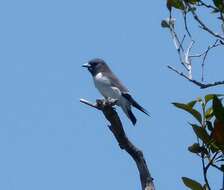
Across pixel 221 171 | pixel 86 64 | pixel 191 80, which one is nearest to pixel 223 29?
pixel 191 80

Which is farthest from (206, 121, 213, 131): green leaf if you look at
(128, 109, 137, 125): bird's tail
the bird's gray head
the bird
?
the bird's gray head

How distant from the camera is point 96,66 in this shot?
10.3 meters

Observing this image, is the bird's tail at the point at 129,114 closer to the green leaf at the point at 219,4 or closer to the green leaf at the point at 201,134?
the green leaf at the point at 219,4

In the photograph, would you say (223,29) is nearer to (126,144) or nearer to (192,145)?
(126,144)

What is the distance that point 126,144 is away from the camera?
347 centimetres

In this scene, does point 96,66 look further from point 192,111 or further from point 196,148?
point 196,148

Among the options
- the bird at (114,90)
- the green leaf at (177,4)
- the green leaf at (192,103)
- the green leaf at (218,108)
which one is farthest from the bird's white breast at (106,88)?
the green leaf at (218,108)

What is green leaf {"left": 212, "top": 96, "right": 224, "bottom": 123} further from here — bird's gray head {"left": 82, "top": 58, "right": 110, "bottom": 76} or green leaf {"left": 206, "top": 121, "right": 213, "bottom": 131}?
bird's gray head {"left": 82, "top": 58, "right": 110, "bottom": 76}

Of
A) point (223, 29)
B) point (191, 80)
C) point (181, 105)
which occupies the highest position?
point (223, 29)

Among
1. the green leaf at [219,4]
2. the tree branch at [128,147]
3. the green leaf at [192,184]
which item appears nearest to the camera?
the green leaf at [192,184]

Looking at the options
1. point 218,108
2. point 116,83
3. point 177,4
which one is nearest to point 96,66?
point 116,83

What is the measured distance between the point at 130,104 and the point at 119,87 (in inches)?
15.0

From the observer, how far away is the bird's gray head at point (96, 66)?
1016cm

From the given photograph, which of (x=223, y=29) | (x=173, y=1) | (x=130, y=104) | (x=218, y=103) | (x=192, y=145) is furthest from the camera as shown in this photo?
(x=130, y=104)
